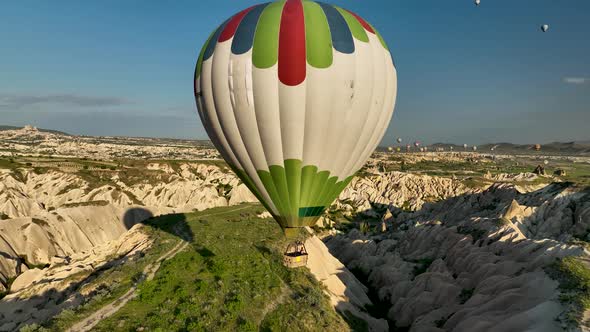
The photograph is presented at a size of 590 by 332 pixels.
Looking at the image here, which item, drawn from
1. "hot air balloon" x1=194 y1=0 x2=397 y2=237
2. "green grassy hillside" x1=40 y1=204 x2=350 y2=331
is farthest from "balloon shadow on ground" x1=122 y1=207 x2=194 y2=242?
"hot air balloon" x1=194 y1=0 x2=397 y2=237

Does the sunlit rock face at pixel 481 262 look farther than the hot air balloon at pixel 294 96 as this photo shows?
Yes

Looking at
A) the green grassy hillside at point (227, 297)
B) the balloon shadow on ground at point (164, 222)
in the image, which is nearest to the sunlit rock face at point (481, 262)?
the green grassy hillside at point (227, 297)

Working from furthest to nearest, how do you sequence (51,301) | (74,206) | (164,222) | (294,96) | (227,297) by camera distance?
(74,206) < (164,222) < (51,301) < (227,297) < (294,96)

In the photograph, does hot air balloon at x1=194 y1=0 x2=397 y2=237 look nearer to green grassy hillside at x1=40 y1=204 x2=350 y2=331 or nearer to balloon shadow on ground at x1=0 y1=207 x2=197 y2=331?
green grassy hillside at x1=40 y1=204 x2=350 y2=331

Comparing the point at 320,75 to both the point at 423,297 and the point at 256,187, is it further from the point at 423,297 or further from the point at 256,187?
the point at 423,297

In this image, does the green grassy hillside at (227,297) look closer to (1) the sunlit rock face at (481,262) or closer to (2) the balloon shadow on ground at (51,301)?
(2) the balloon shadow on ground at (51,301)

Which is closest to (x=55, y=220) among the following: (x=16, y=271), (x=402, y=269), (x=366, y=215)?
(x=16, y=271)

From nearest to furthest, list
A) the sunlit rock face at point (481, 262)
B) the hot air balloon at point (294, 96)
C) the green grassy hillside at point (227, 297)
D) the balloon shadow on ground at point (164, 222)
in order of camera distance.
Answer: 1. the hot air balloon at point (294, 96)
2. the green grassy hillside at point (227, 297)
3. the sunlit rock face at point (481, 262)
4. the balloon shadow on ground at point (164, 222)

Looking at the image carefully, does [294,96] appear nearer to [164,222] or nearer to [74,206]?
[164,222]

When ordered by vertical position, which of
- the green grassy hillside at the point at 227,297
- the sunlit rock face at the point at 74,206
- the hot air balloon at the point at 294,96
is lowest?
the sunlit rock face at the point at 74,206

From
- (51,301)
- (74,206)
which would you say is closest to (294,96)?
(51,301)
